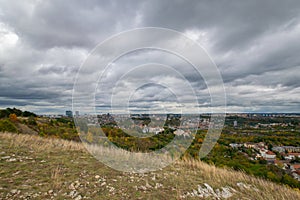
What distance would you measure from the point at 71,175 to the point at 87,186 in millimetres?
745

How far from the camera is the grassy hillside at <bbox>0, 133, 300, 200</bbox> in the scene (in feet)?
12.0

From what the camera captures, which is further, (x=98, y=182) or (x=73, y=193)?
(x=98, y=182)

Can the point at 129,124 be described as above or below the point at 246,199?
above

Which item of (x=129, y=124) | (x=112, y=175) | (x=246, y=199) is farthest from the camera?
(x=129, y=124)

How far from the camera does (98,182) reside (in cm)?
425

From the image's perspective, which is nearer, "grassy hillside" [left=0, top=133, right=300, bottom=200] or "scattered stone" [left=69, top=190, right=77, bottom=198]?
"scattered stone" [left=69, top=190, right=77, bottom=198]

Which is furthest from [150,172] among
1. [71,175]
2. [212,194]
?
[71,175]

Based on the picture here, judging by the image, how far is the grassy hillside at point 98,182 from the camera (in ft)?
12.0

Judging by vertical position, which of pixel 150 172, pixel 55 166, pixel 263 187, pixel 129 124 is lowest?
pixel 263 187

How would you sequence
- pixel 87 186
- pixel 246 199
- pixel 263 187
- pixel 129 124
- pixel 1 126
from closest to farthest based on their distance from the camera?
1. pixel 87 186
2. pixel 246 199
3. pixel 263 187
4. pixel 129 124
5. pixel 1 126

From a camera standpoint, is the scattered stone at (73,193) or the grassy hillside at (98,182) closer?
the scattered stone at (73,193)

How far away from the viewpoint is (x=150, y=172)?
5445mm

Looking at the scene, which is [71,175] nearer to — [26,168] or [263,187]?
[26,168]

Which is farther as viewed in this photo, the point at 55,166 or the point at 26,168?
the point at 55,166
